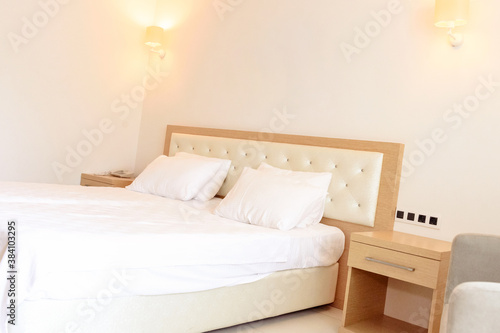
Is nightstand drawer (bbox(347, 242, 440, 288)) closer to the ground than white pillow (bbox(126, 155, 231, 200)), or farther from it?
closer to the ground

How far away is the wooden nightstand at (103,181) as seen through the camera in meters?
4.23

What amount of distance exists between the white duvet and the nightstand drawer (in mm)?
280

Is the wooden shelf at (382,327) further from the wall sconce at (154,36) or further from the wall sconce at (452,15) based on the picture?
the wall sconce at (154,36)

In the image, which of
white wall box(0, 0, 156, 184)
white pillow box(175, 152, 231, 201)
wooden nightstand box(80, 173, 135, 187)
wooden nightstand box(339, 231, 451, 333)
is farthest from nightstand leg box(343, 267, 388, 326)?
white wall box(0, 0, 156, 184)

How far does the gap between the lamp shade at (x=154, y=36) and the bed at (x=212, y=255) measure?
1248 millimetres

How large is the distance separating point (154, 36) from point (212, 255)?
2.89 metres

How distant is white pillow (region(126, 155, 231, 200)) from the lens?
351 centimetres

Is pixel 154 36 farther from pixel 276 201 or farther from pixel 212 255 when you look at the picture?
pixel 212 255

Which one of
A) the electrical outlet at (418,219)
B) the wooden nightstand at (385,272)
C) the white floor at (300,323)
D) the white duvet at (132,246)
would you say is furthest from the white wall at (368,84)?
the white duvet at (132,246)

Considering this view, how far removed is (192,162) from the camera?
3.67 meters

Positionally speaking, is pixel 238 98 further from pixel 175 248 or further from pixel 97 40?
pixel 175 248

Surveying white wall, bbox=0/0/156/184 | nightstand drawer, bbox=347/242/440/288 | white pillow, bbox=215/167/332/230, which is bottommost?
nightstand drawer, bbox=347/242/440/288

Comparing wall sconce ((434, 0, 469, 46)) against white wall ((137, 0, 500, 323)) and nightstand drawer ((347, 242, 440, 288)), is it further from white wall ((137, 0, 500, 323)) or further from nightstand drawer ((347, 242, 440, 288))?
nightstand drawer ((347, 242, 440, 288))

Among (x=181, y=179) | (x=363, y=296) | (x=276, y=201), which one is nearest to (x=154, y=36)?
(x=181, y=179)
